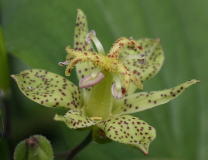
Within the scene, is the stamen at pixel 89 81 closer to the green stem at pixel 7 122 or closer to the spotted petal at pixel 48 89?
the spotted petal at pixel 48 89

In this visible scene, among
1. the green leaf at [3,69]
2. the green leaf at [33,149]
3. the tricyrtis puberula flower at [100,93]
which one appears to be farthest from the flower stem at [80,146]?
the green leaf at [3,69]

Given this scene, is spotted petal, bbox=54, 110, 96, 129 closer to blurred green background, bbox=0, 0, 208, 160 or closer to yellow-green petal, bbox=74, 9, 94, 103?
yellow-green petal, bbox=74, 9, 94, 103

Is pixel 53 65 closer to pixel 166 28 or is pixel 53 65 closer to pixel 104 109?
pixel 104 109

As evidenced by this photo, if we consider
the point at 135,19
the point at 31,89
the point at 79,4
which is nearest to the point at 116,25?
the point at 135,19

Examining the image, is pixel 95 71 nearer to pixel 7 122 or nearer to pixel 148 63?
pixel 148 63

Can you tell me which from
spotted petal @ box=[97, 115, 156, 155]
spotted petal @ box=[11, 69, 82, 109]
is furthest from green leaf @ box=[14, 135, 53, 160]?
spotted petal @ box=[97, 115, 156, 155]

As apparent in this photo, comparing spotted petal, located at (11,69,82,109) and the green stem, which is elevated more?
spotted petal, located at (11,69,82,109)
